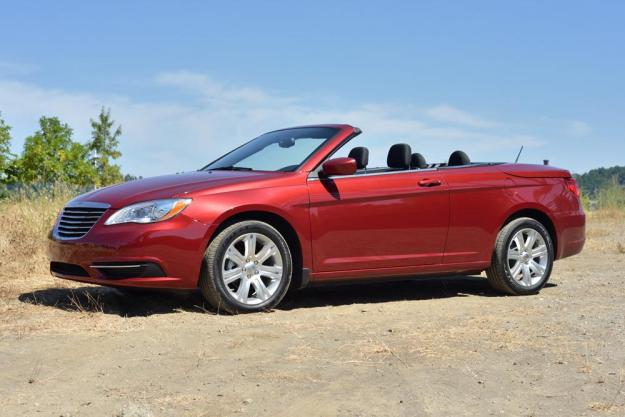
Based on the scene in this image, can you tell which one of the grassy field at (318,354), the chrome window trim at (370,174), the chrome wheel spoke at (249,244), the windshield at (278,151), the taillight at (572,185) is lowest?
the grassy field at (318,354)

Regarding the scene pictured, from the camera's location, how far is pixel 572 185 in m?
9.87

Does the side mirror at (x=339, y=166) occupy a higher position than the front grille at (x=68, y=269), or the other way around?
the side mirror at (x=339, y=166)

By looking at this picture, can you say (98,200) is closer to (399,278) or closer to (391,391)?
(399,278)

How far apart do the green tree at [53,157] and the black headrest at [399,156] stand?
113 ft

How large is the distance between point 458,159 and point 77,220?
4.09m

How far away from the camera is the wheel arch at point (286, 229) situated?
24.9ft

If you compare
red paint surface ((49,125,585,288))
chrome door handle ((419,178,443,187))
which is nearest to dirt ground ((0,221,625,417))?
red paint surface ((49,125,585,288))

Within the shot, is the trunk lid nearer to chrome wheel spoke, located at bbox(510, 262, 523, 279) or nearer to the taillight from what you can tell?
the taillight

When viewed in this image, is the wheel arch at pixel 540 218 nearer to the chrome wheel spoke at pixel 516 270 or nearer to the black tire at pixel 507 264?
the black tire at pixel 507 264

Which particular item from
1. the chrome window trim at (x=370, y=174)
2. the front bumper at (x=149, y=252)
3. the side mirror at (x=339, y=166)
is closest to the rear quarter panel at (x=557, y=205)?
the chrome window trim at (x=370, y=174)

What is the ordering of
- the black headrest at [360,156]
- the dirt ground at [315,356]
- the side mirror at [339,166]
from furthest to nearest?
the black headrest at [360,156], the side mirror at [339,166], the dirt ground at [315,356]

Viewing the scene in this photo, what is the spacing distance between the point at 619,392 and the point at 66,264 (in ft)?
16.2

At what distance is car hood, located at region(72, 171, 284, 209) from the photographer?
7422 mm

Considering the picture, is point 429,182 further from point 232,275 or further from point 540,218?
point 232,275
